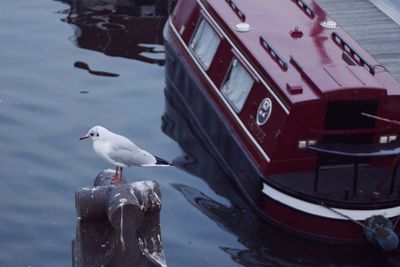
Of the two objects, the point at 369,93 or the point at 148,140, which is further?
the point at 148,140

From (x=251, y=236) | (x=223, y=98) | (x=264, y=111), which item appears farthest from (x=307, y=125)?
(x=223, y=98)

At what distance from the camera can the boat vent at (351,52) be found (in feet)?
48.1

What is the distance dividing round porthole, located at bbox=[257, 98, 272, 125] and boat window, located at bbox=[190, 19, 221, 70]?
2446 millimetres

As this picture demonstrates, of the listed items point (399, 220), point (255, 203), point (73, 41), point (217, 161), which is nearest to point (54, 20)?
point (73, 41)

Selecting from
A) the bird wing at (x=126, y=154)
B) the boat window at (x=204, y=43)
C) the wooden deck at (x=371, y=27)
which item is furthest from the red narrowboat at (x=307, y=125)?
the bird wing at (x=126, y=154)

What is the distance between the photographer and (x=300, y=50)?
15.6 metres

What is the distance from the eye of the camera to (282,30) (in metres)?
16.5

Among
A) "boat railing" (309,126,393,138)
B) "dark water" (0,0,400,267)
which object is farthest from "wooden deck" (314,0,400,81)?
"dark water" (0,0,400,267)

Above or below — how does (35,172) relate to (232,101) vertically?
below

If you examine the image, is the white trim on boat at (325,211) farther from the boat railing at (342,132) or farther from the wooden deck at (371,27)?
the wooden deck at (371,27)

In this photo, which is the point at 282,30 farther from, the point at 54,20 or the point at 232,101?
the point at 54,20

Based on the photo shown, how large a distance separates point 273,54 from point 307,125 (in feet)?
5.98

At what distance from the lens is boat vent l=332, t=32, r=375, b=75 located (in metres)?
14.6

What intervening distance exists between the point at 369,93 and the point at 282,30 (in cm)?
309
